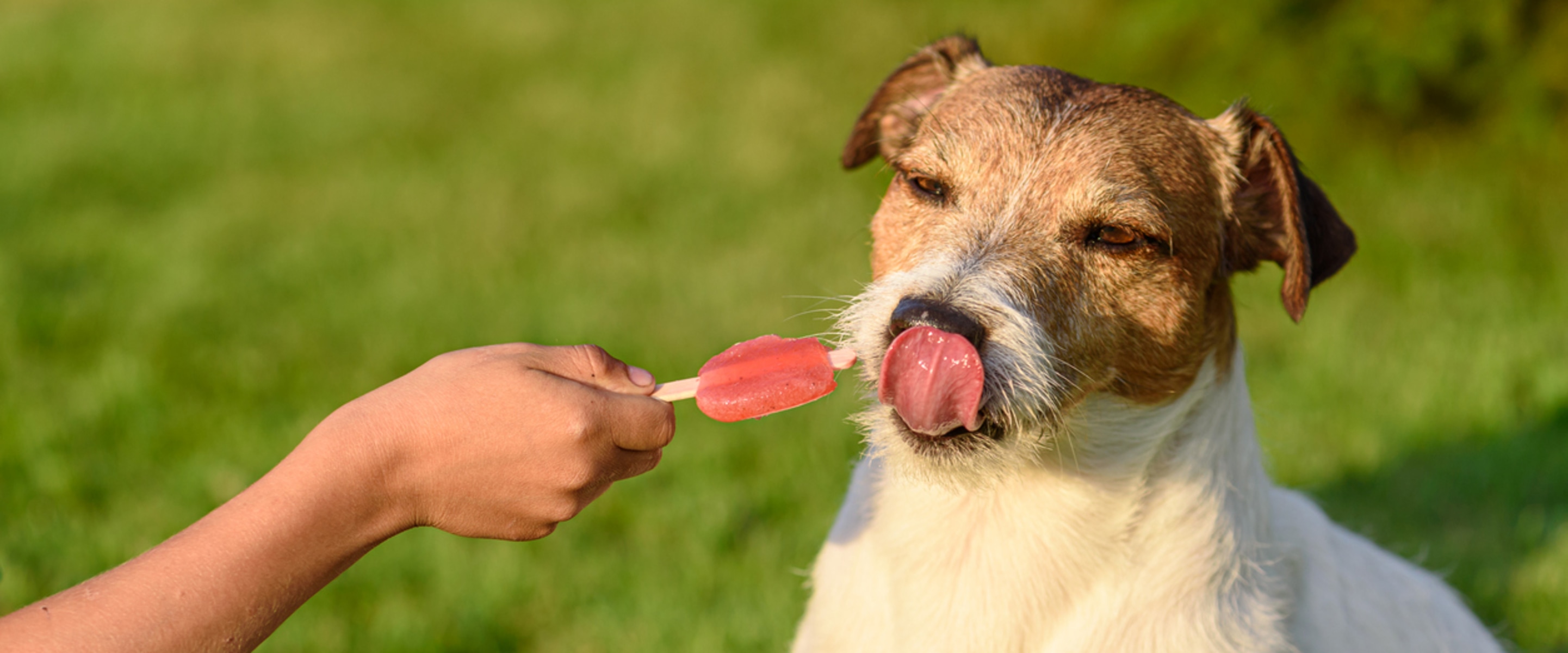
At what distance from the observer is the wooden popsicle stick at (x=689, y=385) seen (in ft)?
8.59

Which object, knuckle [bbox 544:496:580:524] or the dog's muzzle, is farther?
the dog's muzzle

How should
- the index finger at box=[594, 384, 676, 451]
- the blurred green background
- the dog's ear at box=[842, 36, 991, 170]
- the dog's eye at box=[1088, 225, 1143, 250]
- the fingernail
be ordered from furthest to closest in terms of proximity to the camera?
1. the blurred green background
2. the dog's ear at box=[842, 36, 991, 170]
3. the dog's eye at box=[1088, 225, 1143, 250]
4. the fingernail
5. the index finger at box=[594, 384, 676, 451]

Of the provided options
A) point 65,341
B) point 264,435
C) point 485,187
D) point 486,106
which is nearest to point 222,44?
point 486,106

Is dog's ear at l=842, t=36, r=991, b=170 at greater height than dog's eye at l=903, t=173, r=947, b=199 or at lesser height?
greater

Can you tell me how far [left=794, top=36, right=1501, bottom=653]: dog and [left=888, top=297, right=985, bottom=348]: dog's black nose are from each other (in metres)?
0.01

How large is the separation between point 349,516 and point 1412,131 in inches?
321

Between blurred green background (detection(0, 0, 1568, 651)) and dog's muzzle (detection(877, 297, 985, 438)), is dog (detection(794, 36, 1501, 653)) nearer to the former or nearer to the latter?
dog's muzzle (detection(877, 297, 985, 438))

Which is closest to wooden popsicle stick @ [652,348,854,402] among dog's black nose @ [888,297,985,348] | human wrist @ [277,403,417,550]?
dog's black nose @ [888,297,985,348]

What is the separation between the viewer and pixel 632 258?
789 cm

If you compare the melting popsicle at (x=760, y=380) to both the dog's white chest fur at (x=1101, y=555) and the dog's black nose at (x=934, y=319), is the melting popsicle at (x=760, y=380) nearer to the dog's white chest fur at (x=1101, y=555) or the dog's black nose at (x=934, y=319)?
the dog's black nose at (x=934, y=319)

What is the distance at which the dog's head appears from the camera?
9.09ft

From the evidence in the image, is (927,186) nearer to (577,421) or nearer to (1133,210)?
(1133,210)

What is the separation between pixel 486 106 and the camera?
1056cm

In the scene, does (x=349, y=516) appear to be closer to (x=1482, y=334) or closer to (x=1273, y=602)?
(x=1273, y=602)
